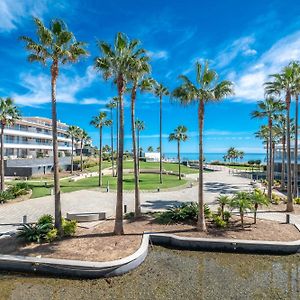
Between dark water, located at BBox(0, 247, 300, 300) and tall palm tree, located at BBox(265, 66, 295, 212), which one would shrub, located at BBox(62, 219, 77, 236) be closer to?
dark water, located at BBox(0, 247, 300, 300)

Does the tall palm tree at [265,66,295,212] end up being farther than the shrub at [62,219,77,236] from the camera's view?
Yes

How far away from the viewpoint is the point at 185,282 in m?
11.0

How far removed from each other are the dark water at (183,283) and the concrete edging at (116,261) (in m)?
0.35

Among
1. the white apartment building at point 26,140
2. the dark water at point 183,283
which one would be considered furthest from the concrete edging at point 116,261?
the white apartment building at point 26,140

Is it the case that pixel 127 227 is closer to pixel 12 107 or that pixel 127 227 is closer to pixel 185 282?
pixel 185 282

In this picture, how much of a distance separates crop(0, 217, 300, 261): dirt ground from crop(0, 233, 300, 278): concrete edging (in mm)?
592

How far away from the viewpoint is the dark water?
10.1m

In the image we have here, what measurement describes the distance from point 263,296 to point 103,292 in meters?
6.00

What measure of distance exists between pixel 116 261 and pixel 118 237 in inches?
128

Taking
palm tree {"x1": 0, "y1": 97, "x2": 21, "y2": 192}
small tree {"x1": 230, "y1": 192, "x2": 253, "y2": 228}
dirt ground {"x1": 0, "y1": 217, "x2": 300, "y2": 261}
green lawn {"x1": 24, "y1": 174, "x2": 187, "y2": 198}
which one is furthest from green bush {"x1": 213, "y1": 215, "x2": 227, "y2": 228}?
palm tree {"x1": 0, "y1": 97, "x2": 21, "y2": 192}

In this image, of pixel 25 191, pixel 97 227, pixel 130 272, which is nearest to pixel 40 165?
pixel 25 191

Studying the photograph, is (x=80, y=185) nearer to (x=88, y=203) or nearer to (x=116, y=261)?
(x=88, y=203)

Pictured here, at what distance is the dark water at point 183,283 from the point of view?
10.1 metres

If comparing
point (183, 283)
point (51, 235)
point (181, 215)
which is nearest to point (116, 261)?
point (183, 283)
